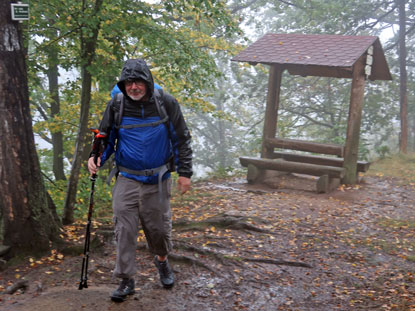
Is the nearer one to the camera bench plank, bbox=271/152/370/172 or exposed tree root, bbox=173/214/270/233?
exposed tree root, bbox=173/214/270/233

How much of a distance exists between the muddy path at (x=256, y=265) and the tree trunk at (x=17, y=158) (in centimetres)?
A: 35

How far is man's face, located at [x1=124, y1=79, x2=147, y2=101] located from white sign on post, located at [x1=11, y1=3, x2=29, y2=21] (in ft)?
5.54

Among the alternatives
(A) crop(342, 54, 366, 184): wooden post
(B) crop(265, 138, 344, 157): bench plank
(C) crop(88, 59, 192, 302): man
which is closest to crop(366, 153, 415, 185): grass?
(A) crop(342, 54, 366, 184): wooden post

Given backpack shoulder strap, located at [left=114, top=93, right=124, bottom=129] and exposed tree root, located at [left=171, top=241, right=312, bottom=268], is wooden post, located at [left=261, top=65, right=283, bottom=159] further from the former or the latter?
backpack shoulder strap, located at [left=114, top=93, right=124, bottom=129]

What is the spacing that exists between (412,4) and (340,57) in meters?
12.6

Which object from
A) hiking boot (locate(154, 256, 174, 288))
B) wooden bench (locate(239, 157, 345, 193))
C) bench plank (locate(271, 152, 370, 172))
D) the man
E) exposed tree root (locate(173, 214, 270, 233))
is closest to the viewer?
the man

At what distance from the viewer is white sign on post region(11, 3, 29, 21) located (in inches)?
187

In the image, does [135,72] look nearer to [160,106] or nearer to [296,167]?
[160,106]

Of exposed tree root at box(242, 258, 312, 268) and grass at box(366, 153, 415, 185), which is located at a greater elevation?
grass at box(366, 153, 415, 185)

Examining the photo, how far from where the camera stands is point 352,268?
18.6 feet

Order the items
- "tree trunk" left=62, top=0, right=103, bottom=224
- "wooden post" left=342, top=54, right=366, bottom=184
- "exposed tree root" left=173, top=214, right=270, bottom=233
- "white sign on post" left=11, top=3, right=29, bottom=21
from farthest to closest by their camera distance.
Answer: "wooden post" left=342, top=54, right=366, bottom=184 < "exposed tree root" left=173, top=214, right=270, bottom=233 < "tree trunk" left=62, top=0, right=103, bottom=224 < "white sign on post" left=11, top=3, right=29, bottom=21

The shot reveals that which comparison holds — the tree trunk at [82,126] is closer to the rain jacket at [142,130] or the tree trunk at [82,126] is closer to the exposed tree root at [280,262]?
the rain jacket at [142,130]

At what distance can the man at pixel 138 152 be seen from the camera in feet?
13.1

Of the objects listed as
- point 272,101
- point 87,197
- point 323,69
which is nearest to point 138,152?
point 87,197
